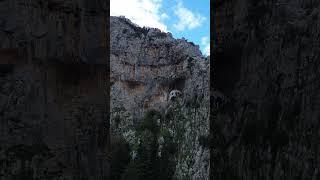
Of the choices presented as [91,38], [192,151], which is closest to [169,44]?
[192,151]

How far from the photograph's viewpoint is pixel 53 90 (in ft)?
14.8

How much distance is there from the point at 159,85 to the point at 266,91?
101ft

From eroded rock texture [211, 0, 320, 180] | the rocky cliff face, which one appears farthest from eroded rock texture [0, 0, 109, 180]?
the rocky cliff face

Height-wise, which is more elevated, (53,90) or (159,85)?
(159,85)

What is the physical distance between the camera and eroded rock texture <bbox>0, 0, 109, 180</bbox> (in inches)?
169

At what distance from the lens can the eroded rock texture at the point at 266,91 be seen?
123 inches

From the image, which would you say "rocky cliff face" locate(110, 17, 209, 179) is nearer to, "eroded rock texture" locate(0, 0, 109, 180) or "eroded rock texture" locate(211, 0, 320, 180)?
"eroded rock texture" locate(0, 0, 109, 180)

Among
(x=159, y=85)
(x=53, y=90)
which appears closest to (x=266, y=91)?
(x=53, y=90)

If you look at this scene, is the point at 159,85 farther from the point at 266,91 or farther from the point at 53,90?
the point at 266,91

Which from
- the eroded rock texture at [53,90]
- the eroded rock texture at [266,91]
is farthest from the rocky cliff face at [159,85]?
the eroded rock texture at [266,91]

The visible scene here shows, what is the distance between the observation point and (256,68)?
3.89 metres

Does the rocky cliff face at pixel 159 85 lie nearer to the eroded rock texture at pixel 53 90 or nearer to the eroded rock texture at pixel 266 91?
the eroded rock texture at pixel 53 90

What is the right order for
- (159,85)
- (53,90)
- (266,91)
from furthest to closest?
(159,85) → (53,90) → (266,91)

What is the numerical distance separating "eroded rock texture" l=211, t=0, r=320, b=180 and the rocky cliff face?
22.9 metres
